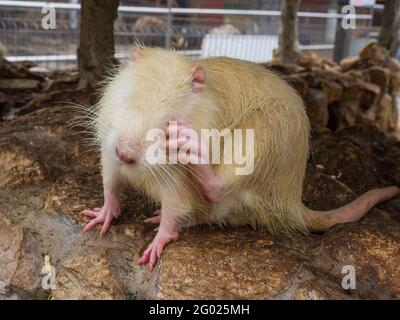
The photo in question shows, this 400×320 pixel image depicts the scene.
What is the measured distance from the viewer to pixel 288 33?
25.9 ft

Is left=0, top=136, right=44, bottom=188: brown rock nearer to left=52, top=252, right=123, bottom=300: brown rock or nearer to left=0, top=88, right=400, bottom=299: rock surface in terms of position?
left=0, top=88, right=400, bottom=299: rock surface

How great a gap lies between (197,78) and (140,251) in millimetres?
898

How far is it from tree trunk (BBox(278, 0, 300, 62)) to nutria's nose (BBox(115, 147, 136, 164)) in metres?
6.26

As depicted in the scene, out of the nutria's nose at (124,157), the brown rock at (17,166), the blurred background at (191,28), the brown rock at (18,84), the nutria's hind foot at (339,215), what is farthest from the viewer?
the blurred background at (191,28)

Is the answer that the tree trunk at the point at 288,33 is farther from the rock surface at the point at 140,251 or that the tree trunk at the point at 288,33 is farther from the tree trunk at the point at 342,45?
the rock surface at the point at 140,251

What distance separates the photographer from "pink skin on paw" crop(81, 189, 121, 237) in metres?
2.51

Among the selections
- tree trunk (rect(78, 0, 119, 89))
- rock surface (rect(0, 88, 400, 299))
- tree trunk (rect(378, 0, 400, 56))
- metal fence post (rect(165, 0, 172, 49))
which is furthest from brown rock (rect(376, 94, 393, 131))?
rock surface (rect(0, 88, 400, 299))

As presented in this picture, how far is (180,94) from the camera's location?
2.13m

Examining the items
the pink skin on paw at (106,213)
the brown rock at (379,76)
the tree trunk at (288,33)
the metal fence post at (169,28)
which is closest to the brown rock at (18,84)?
the pink skin on paw at (106,213)

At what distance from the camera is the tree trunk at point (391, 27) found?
7.54 meters

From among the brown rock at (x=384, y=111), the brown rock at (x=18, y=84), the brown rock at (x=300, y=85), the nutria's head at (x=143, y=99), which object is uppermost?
the nutria's head at (x=143, y=99)

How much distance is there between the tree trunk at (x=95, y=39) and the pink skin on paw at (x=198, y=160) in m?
2.21

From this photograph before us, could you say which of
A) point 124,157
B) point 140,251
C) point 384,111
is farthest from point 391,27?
point 124,157
